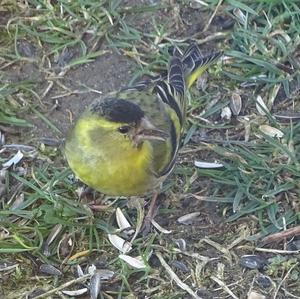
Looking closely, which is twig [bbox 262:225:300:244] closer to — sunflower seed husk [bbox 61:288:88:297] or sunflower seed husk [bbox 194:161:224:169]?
sunflower seed husk [bbox 194:161:224:169]

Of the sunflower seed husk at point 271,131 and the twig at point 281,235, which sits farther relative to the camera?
the sunflower seed husk at point 271,131

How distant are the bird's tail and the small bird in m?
0.16

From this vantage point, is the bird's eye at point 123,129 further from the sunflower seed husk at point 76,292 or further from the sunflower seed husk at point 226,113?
the sunflower seed husk at point 226,113

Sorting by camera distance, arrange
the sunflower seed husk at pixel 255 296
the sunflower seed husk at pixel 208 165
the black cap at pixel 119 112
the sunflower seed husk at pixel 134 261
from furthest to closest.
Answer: the sunflower seed husk at pixel 208 165
the sunflower seed husk at pixel 134 261
the sunflower seed husk at pixel 255 296
the black cap at pixel 119 112

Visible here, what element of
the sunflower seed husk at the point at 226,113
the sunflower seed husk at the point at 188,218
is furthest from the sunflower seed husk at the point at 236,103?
the sunflower seed husk at the point at 188,218

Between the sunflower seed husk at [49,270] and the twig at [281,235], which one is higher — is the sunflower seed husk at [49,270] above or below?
below

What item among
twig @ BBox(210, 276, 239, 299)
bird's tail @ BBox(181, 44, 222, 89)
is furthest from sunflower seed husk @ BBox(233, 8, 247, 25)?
twig @ BBox(210, 276, 239, 299)

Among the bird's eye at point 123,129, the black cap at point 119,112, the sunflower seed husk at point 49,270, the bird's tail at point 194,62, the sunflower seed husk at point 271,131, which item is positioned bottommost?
the sunflower seed husk at point 49,270

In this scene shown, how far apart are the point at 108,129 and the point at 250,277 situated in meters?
0.81

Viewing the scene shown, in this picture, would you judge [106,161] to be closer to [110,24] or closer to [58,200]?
[58,200]

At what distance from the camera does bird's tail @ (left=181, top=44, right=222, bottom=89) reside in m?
4.53

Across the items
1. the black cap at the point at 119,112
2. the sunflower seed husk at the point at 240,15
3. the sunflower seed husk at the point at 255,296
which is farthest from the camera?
the sunflower seed husk at the point at 240,15

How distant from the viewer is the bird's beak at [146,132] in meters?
3.81

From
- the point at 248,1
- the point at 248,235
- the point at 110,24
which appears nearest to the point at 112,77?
the point at 110,24
